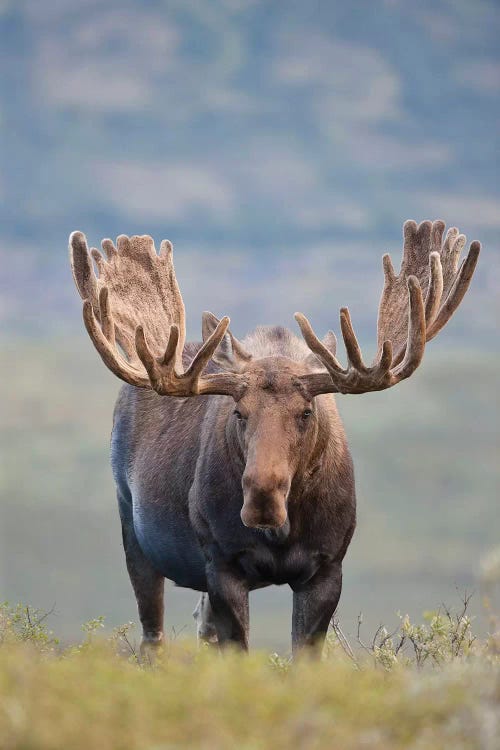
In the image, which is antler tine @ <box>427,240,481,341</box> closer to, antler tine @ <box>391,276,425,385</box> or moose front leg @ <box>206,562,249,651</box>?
antler tine @ <box>391,276,425,385</box>

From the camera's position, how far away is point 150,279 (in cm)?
994

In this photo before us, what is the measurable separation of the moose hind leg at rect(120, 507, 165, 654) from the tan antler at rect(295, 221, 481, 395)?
3123 millimetres

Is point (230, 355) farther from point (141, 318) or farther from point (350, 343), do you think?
point (141, 318)

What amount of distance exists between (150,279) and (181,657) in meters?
5.07

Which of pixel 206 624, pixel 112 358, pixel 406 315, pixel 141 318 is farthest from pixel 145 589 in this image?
pixel 406 315

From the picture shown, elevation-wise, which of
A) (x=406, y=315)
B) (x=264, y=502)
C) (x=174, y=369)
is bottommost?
(x=264, y=502)

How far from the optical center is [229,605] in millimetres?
7859

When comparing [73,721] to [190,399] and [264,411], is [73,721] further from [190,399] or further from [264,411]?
[190,399]

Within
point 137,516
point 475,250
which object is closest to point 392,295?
point 475,250

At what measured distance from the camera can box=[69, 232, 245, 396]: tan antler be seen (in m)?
7.92

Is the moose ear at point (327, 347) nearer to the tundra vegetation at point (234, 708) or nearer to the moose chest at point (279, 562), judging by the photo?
the moose chest at point (279, 562)

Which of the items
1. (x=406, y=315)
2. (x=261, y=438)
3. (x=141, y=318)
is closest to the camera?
(x=261, y=438)

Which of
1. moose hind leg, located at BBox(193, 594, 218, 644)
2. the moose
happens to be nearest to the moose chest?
the moose

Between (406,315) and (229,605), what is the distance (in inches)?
107
